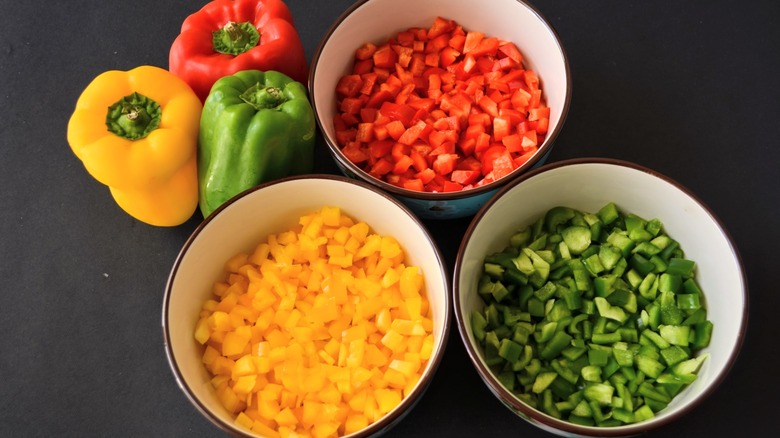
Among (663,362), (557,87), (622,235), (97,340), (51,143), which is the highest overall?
(557,87)

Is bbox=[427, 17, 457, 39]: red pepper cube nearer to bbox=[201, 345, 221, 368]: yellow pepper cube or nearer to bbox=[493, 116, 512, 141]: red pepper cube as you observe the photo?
bbox=[493, 116, 512, 141]: red pepper cube

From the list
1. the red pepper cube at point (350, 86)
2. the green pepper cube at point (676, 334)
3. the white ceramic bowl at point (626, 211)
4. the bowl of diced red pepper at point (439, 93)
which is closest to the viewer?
the white ceramic bowl at point (626, 211)

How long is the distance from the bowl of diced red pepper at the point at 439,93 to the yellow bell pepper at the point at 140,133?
0.98 feet

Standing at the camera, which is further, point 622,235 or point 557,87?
point 557,87

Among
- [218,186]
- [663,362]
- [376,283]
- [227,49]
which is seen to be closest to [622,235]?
[663,362]

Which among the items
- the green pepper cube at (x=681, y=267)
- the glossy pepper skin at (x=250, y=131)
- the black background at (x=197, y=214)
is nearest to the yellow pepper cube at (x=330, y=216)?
the glossy pepper skin at (x=250, y=131)

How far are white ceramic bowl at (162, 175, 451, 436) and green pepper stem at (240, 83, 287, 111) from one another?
0.18 metres

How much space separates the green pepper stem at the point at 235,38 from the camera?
63.8 inches

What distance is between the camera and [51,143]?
70.6 inches

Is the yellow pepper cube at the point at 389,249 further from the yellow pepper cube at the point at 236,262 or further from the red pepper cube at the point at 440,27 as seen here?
the red pepper cube at the point at 440,27

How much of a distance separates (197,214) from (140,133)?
0.91 ft

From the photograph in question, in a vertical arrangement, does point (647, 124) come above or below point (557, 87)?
below

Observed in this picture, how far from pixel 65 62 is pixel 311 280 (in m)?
1.01

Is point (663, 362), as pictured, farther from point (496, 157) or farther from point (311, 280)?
point (311, 280)
